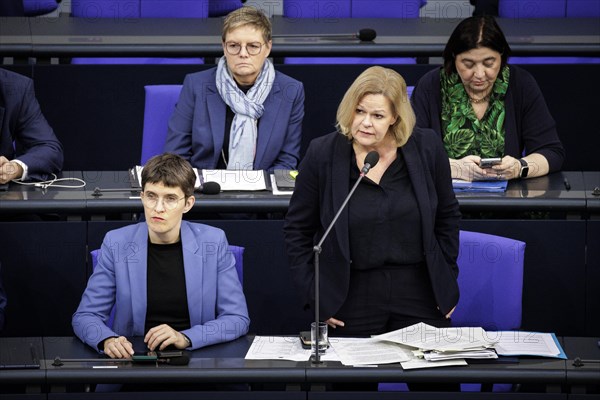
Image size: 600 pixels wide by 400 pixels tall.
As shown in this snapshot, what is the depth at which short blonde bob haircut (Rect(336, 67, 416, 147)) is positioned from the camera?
3.08m

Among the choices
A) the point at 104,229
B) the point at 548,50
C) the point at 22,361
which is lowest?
the point at 22,361

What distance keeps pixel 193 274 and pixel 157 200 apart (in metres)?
0.22

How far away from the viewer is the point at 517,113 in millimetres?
3924

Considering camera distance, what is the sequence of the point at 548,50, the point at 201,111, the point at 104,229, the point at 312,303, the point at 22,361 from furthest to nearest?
the point at 548,50, the point at 201,111, the point at 104,229, the point at 312,303, the point at 22,361

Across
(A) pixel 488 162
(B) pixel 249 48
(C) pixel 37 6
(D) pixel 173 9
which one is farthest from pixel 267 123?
(C) pixel 37 6

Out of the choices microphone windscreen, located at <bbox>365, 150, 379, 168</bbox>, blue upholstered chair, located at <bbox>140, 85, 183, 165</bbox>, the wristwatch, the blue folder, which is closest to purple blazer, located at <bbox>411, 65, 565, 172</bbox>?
the wristwatch

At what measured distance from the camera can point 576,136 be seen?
15.2ft

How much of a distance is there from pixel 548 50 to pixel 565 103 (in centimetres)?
22

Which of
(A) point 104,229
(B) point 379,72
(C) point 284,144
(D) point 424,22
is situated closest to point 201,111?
(C) point 284,144

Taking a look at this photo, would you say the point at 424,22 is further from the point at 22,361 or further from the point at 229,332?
the point at 22,361

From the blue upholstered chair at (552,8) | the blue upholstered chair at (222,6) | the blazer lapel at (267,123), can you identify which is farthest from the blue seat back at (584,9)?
the blazer lapel at (267,123)

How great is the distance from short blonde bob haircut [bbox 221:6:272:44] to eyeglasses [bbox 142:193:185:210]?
0.98 m

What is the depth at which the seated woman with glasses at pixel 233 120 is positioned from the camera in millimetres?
4000

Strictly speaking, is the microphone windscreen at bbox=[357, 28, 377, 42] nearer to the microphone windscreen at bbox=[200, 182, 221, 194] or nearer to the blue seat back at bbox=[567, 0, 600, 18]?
the blue seat back at bbox=[567, 0, 600, 18]
